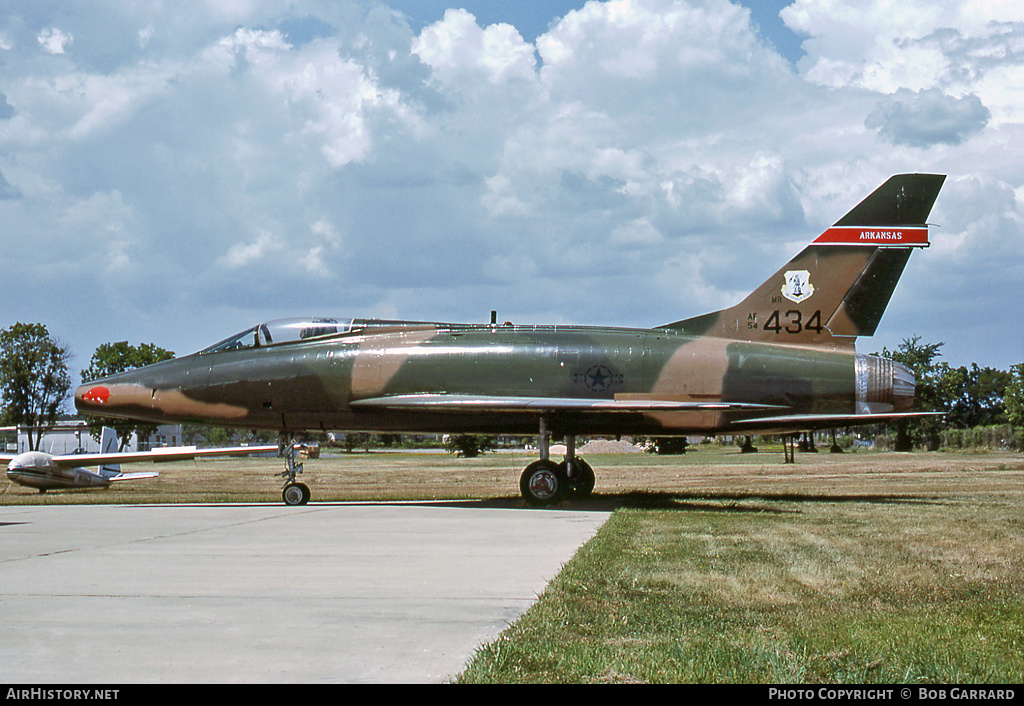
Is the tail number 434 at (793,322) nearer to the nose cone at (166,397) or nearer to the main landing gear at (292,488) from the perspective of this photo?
the main landing gear at (292,488)

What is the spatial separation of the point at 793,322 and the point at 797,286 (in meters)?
0.66

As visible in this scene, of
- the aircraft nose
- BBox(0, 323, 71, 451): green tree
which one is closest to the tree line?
BBox(0, 323, 71, 451): green tree

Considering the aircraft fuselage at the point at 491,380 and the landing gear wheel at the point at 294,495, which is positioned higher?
the aircraft fuselage at the point at 491,380

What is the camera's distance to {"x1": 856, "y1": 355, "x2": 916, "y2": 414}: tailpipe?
1698cm

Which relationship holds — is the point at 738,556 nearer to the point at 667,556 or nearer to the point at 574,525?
the point at 667,556

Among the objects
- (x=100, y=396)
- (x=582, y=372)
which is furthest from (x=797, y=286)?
(x=100, y=396)

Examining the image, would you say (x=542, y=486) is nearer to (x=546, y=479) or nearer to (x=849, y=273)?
(x=546, y=479)

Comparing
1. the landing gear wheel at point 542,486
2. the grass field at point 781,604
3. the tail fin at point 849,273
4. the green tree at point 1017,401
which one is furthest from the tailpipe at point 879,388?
the green tree at point 1017,401

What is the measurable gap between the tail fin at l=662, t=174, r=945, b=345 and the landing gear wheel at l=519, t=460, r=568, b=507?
14.2 feet

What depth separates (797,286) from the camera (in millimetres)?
17828

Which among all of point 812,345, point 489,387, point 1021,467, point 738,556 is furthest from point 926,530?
point 1021,467

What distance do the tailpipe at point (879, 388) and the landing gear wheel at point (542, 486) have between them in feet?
17.9

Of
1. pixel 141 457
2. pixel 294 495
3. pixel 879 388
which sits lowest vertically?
pixel 294 495

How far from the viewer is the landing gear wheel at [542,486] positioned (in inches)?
675
